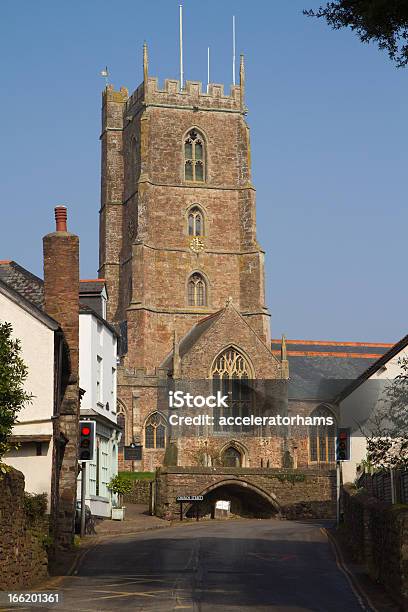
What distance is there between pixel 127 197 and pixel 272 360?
19544 millimetres

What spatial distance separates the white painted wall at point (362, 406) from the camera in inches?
2057

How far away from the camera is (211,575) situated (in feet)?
81.5

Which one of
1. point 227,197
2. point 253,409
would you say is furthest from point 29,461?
point 227,197

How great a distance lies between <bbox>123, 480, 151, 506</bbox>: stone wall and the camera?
2370 inches

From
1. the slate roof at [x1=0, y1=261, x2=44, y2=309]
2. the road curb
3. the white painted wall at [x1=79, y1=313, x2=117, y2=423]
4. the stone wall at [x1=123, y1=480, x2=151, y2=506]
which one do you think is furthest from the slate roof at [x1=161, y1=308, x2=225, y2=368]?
the road curb

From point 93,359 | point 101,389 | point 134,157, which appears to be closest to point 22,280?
point 93,359

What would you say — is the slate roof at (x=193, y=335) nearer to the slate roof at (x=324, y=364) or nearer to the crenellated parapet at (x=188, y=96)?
the slate roof at (x=324, y=364)

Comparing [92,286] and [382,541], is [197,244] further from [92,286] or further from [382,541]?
[382,541]

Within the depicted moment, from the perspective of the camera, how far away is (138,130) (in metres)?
85.2

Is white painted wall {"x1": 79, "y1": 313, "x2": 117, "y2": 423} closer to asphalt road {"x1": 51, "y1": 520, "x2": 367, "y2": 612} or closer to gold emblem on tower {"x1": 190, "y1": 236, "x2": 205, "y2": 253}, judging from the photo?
asphalt road {"x1": 51, "y1": 520, "x2": 367, "y2": 612}

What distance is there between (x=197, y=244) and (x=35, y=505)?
194ft

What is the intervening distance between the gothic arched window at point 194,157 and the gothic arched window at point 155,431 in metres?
19.4

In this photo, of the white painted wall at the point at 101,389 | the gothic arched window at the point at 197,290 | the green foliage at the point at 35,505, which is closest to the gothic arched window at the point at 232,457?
the gothic arched window at the point at 197,290

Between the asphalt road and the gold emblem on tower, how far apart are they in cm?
4668
